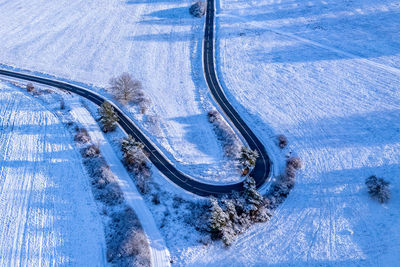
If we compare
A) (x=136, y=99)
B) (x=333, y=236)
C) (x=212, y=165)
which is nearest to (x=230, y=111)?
(x=212, y=165)

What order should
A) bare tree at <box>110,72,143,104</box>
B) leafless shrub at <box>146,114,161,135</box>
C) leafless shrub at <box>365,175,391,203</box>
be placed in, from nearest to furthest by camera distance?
leafless shrub at <box>365,175,391,203</box>, leafless shrub at <box>146,114,161,135</box>, bare tree at <box>110,72,143,104</box>

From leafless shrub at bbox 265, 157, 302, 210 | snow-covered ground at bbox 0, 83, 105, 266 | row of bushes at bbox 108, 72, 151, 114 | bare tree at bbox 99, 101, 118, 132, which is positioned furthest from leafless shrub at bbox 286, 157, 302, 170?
bare tree at bbox 99, 101, 118, 132

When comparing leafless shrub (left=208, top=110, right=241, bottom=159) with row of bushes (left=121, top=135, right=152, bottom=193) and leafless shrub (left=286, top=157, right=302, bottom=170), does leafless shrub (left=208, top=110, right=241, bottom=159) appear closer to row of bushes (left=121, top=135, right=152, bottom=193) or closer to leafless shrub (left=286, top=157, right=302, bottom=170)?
leafless shrub (left=286, top=157, right=302, bottom=170)

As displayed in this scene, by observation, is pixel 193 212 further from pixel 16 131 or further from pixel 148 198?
pixel 16 131

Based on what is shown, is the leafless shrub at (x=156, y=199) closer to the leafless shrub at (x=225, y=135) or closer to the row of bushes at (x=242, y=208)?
the row of bushes at (x=242, y=208)

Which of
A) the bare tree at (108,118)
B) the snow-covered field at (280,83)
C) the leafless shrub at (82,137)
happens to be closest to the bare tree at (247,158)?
the snow-covered field at (280,83)

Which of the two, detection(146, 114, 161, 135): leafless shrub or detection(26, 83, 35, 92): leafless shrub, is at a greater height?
detection(26, 83, 35, 92): leafless shrub

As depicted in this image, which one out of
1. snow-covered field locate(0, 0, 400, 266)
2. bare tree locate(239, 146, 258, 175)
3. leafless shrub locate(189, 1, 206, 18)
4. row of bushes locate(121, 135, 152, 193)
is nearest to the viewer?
snow-covered field locate(0, 0, 400, 266)
